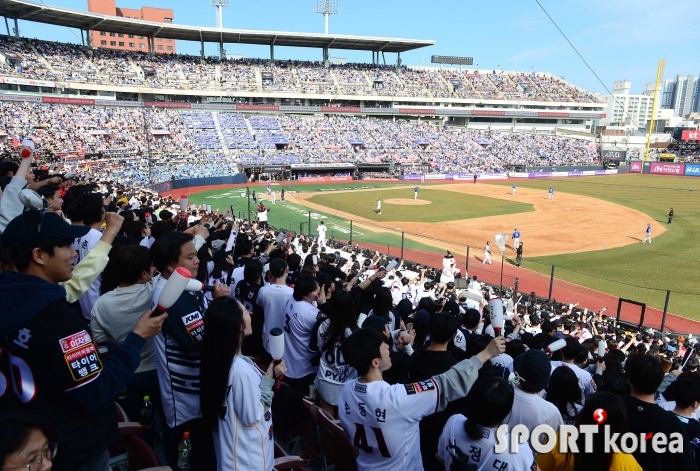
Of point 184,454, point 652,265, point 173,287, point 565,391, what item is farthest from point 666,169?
point 173,287

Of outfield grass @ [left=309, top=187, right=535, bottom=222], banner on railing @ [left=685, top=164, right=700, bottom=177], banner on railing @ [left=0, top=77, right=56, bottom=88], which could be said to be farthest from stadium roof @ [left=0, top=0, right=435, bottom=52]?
banner on railing @ [left=685, top=164, right=700, bottom=177]

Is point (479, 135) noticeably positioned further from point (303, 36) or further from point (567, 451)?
point (567, 451)

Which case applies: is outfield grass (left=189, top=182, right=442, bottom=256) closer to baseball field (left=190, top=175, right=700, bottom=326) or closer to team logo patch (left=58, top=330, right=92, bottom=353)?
baseball field (left=190, top=175, right=700, bottom=326)

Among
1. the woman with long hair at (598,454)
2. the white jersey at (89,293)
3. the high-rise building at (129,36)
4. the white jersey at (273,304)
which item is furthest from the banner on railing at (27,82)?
the high-rise building at (129,36)

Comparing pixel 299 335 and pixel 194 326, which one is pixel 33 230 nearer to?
pixel 194 326

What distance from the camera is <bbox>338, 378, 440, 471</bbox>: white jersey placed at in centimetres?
344

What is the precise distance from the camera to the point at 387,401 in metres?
3.46

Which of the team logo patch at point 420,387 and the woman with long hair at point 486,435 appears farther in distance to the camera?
the team logo patch at point 420,387

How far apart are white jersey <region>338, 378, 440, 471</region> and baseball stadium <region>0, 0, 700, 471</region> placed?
0.06 ft

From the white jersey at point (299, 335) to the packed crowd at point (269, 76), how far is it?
2361 inches

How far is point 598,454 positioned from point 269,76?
7631cm

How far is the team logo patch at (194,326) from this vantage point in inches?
143

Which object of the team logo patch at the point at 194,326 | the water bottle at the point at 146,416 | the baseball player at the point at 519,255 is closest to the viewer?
the team logo patch at the point at 194,326

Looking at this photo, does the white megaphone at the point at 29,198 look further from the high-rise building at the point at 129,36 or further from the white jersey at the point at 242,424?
the high-rise building at the point at 129,36
